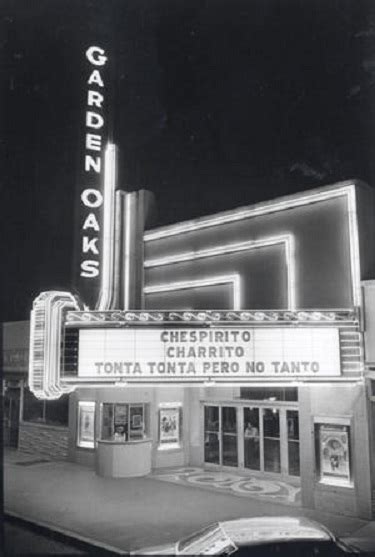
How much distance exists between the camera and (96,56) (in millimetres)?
16359

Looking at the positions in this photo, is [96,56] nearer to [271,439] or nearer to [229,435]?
[229,435]

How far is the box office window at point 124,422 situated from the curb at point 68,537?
5.00m

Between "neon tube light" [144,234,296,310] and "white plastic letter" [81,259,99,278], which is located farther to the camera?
"white plastic letter" [81,259,99,278]

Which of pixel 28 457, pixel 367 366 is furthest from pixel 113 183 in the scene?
pixel 28 457

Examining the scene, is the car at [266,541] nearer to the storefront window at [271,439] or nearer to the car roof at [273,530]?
the car roof at [273,530]

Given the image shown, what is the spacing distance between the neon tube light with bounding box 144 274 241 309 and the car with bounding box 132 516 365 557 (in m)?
7.54

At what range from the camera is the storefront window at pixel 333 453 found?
1198 centimetres

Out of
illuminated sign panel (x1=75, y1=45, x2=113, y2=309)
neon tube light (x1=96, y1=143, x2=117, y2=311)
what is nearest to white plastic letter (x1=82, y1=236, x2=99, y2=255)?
illuminated sign panel (x1=75, y1=45, x2=113, y2=309)

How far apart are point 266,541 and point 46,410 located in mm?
15665

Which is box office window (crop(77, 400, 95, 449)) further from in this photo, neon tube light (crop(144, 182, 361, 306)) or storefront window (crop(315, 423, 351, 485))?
storefront window (crop(315, 423, 351, 485))

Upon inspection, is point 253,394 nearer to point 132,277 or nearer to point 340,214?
point 132,277

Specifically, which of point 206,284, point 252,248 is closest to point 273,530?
point 252,248

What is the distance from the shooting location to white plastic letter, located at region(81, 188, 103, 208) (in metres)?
15.0

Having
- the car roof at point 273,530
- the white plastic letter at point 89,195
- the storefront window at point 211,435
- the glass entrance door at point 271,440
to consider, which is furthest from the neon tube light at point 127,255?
the car roof at point 273,530
